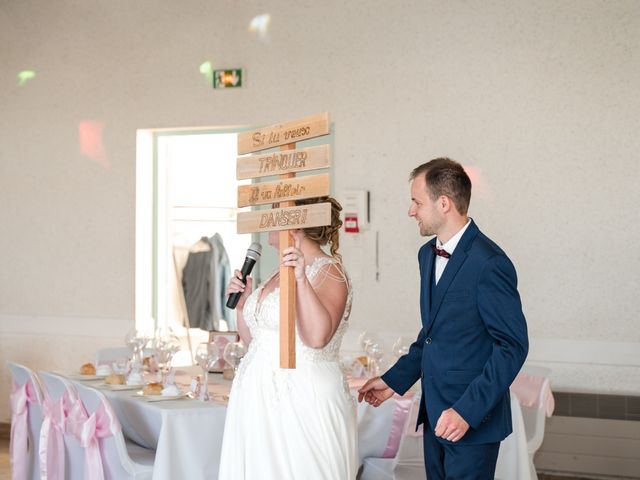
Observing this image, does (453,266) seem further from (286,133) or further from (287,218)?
(286,133)

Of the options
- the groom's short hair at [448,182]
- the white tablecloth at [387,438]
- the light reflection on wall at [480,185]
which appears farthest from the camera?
the light reflection on wall at [480,185]

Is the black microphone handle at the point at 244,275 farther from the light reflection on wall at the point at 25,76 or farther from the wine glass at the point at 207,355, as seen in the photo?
the light reflection on wall at the point at 25,76

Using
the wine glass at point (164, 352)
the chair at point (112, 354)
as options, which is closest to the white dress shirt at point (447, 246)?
the wine glass at point (164, 352)

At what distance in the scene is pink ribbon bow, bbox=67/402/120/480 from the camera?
3869mm

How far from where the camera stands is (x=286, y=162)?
279cm

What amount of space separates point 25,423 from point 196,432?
1403 mm

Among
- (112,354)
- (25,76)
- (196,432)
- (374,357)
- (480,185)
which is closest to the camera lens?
(196,432)

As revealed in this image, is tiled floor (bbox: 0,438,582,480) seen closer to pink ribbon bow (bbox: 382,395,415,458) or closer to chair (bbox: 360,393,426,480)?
chair (bbox: 360,393,426,480)

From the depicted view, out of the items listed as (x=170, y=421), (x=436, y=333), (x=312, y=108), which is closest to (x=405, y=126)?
(x=312, y=108)

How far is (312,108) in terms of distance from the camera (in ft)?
21.5

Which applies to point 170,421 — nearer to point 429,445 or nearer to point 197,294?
point 429,445

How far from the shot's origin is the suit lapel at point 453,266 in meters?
2.77

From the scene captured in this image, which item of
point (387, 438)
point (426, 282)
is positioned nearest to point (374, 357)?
point (387, 438)

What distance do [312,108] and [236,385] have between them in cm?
372
